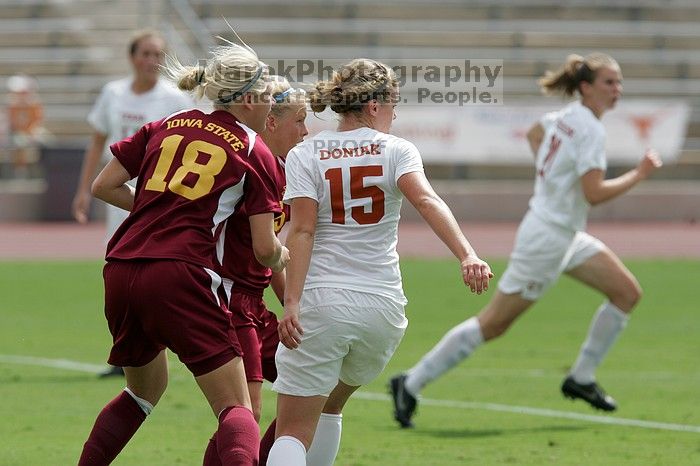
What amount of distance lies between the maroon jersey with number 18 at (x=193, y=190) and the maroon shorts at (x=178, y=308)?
55 millimetres

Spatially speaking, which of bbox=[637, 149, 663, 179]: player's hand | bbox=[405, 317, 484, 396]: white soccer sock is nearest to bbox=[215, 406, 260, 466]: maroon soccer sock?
bbox=[405, 317, 484, 396]: white soccer sock

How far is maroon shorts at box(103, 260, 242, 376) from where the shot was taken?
203 inches

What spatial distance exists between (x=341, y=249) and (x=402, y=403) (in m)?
2.99

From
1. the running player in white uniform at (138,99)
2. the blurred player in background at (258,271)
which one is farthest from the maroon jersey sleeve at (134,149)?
the running player in white uniform at (138,99)

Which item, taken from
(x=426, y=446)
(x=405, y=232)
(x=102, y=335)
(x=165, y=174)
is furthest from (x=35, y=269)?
(x=165, y=174)

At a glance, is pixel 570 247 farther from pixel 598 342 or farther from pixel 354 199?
pixel 354 199

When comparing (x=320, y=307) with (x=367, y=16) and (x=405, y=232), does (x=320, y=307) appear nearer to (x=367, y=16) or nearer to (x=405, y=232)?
(x=405, y=232)

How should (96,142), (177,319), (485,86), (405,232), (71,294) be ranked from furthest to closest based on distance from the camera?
(485,86) < (405,232) < (71,294) < (96,142) < (177,319)

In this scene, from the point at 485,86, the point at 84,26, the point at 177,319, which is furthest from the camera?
the point at 84,26

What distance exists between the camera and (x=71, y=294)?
15.1m

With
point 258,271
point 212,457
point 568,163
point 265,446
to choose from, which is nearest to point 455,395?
point 568,163

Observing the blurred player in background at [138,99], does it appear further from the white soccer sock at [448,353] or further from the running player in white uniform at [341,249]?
the running player in white uniform at [341,249]

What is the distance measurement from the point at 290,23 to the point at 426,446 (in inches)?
860

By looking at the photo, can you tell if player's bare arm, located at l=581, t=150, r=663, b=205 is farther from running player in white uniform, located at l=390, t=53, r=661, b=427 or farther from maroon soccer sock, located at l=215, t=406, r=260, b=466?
maroon soccer sock, located at l=215, t=406, r=260, b=466
